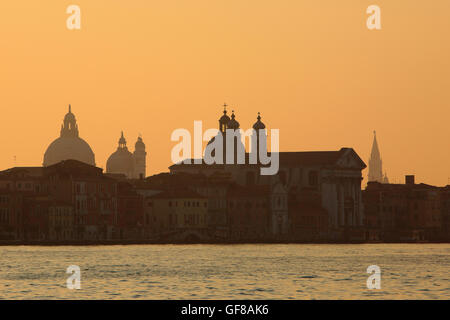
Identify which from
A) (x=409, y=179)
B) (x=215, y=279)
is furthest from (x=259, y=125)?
(x=215, y=279)

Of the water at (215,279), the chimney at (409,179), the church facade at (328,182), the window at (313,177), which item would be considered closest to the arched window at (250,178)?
the church facade at (328,182)

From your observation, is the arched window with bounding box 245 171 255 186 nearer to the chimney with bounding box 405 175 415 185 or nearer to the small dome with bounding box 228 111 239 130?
the small dome with bounding box 228 111 239 130

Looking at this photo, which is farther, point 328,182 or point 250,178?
point 250,178

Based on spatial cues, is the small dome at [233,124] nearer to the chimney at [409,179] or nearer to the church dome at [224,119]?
the church dome at [224,119]

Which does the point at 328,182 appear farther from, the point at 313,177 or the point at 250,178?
the point at 250,178

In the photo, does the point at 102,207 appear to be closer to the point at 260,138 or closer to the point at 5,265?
the point at 260,138

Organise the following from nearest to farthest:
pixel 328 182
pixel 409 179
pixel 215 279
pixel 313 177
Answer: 1. pixel 215 279
2. pixel 328 182
3. pixel 313 177
4. pixel 409 179

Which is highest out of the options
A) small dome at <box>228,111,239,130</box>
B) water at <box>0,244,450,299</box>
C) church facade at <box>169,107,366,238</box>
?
small dome at <box>228,111,239,130</box>

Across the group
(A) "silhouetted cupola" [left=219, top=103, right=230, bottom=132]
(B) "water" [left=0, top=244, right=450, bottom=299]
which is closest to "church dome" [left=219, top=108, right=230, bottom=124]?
(A) "silhouetted cupola" [left=219, top=103, right=230, bottom=132]

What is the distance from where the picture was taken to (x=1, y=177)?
153375 millimetres

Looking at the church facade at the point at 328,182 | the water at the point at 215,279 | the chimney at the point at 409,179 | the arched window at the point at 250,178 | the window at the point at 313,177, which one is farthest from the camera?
the chimney at the point at 409,179

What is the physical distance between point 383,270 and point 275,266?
28.7ft

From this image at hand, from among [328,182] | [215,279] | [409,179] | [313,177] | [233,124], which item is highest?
[233,124]

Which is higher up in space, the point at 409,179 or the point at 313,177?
the point at 409,179
